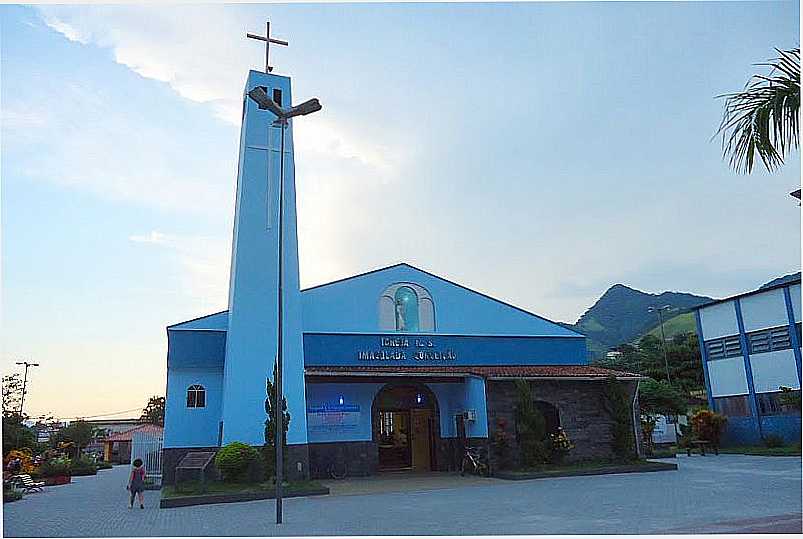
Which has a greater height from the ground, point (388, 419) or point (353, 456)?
point (388, 419)

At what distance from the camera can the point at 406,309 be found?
838 inches

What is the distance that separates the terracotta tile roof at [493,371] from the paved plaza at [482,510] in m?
3.09

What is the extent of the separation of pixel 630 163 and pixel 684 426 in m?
21.3

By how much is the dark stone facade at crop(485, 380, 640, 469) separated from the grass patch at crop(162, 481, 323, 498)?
565 cm

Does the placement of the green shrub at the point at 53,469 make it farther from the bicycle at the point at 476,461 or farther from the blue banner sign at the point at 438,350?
the bicycle at the point at 476,461

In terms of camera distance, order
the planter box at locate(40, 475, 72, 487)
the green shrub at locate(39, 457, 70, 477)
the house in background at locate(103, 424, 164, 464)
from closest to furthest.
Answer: the planter box at locate(40, 475, 72, 487) < the green shrub at locate(39, 457, 70, 477) < the house in background at locate(103, 424, 164, 464)

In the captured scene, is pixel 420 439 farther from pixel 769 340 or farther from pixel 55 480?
pixel 769 340

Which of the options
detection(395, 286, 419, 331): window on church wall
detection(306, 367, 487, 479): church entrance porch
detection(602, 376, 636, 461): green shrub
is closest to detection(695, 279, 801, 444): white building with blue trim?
detection(602, 376, 636, 461): green shrub

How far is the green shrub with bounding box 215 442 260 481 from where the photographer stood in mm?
15664

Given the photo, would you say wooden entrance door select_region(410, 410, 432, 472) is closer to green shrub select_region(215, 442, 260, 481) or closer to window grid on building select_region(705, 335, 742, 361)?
green shrub select_region(215, 442, 260, 481)

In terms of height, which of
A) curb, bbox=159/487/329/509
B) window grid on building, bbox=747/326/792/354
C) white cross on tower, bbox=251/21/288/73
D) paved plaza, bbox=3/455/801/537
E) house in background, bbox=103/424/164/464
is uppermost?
white cross on tower, bbox=251/21/288/73

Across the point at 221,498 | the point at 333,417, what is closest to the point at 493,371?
the point at 333,417

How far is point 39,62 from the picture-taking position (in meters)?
12.3

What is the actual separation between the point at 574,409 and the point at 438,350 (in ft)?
14.2
